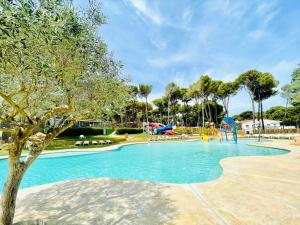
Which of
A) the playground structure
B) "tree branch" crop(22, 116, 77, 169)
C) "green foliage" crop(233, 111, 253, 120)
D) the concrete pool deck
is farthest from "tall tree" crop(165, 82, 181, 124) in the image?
"tree branch" crop(22, 116, 77, 169)

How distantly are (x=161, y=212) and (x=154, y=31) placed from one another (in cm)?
1308

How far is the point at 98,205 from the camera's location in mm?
4793

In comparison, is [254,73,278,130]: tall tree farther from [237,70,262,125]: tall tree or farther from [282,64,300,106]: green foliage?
[282,64,300,106]: green foliage

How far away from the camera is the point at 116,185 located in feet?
21.5

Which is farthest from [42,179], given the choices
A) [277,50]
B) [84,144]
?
[277,50]

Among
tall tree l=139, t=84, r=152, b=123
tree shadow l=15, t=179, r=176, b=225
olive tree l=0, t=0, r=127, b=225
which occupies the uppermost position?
tall tree l=139, t=84, r=152, b=123

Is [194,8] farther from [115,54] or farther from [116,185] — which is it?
[116,185]

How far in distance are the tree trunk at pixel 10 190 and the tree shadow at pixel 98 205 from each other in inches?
19.3

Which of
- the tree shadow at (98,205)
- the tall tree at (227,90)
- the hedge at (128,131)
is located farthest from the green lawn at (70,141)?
the tall tree at (227,90)

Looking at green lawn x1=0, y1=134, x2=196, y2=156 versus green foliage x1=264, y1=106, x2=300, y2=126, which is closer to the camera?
green lawn x1=0, y1=134, x2=196, y2=156

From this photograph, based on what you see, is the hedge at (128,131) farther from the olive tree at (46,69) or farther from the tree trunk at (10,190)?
the tree trunk at (10,190)

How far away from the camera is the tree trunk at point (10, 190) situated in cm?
353

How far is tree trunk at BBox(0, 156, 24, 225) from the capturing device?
3533mm

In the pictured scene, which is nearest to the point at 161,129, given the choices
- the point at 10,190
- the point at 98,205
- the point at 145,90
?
the point at 145,90
